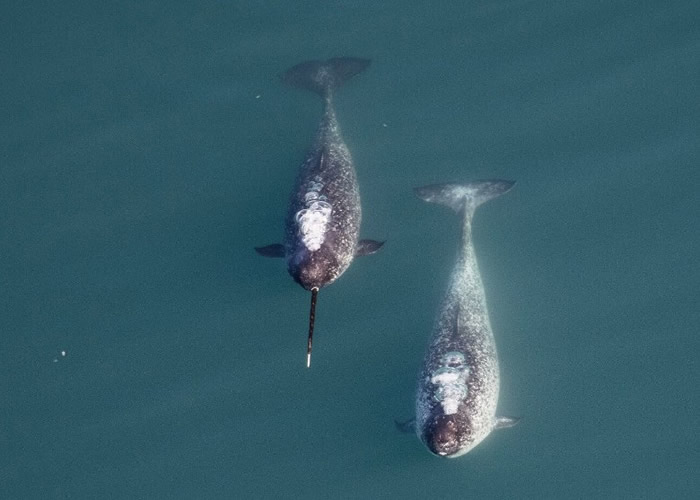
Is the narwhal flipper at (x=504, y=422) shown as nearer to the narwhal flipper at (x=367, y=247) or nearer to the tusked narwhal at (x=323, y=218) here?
the tusked narwhal at (x=323, y=218)

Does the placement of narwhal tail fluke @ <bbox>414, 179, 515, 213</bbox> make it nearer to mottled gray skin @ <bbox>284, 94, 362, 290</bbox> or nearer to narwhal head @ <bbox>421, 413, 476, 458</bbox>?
mottled gray skin @ <bbox>284, 94, 362, 290</bbox>

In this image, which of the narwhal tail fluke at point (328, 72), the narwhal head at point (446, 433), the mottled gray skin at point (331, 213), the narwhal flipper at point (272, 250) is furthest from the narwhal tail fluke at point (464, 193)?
the narwhal head at point (446, 433)

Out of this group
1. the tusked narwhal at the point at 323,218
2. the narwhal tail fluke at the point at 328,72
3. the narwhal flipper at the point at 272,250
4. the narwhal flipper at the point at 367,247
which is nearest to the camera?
the tusked narwhal at the point at 323,218

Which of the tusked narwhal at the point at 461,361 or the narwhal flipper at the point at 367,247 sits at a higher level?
the narwhal flipper at the point at 367,247

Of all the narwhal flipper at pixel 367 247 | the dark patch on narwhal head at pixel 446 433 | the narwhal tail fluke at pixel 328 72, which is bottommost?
Result: the dark patch on narwhal head at pixel 446 433

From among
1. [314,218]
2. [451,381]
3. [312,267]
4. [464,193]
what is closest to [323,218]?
[314,218]

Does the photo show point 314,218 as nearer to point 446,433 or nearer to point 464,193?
point 464,193

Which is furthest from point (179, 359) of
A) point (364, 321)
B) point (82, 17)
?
point (82, 17)
